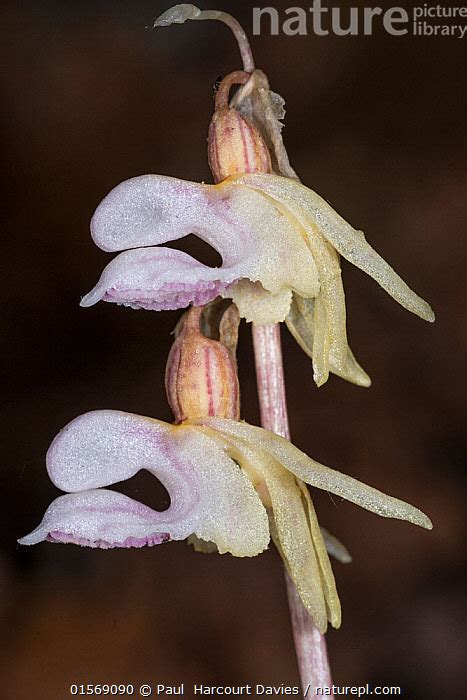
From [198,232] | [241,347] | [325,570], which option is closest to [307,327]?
[198,232]

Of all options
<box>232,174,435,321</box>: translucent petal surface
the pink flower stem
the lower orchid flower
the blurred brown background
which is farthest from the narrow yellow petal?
the blurred brown background

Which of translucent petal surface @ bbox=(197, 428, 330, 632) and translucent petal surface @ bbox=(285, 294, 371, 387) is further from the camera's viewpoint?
translucent petal surface @ bbox=(285, 294, 371, 387)

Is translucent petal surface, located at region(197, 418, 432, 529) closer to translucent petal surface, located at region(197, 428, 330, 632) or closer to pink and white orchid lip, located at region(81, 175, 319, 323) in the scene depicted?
translucent petal surface, located at region(197, 428, 330, 632)

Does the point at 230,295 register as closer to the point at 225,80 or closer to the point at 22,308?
the point at 225,80

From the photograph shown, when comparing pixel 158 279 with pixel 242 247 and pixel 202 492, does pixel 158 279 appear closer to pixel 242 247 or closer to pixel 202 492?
pixel 242 247

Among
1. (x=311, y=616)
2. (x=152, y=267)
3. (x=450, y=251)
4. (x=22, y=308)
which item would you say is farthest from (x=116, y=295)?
(x=450, y=251)

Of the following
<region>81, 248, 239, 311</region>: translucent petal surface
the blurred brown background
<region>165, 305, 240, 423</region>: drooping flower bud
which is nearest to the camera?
<region>81, 248, 239, 311</region>: translucent petal surface

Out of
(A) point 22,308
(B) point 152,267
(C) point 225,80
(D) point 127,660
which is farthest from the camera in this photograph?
(A) point 22,308
